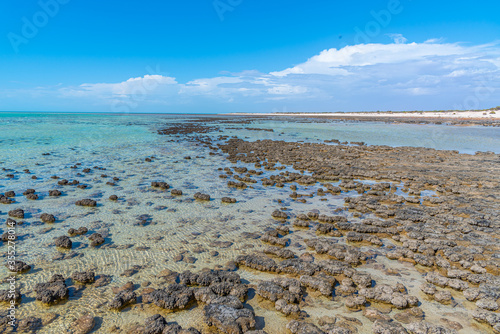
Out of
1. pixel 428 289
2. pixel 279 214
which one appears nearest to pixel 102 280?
pixel 279 214

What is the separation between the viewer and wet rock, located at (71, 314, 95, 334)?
5200 mm

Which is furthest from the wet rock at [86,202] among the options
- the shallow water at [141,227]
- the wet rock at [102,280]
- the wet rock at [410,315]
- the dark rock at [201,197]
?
the wet rock at [410,315]

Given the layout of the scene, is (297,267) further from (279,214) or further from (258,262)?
(279,214)

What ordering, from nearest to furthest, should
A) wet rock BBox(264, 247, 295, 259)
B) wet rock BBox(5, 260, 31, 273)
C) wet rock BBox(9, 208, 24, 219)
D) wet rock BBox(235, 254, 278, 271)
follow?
wet rock BBox(5, 260, 31, 273) → wet rock BBox(235, 254, 278, 271) → wet rock BBox(264, 247, 295, 259) → wet rock BBox(9, 208, 24, 219)

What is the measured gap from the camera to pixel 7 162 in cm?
2098

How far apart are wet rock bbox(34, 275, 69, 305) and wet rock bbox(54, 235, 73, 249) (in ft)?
6.22

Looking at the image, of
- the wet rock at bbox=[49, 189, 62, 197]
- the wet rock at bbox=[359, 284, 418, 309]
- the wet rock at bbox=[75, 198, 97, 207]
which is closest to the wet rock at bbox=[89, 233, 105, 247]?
the wet rock at bbox=[75, 198, 97, 207]

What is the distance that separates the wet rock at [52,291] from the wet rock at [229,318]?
3430 mm

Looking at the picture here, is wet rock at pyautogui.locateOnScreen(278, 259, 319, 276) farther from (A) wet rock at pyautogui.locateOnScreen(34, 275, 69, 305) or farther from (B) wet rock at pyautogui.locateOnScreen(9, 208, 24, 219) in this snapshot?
(B) wet rock at pyautogui.locateOnScreen(9, 208, 24, 219)

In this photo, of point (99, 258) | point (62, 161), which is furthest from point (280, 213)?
point (62, 161)

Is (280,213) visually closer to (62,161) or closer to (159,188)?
(159,188)

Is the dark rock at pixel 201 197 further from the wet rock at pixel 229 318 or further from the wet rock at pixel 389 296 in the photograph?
the wet rock at pixel 389 296

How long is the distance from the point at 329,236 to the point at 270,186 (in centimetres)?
685

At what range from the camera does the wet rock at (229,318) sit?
5.17 meters
